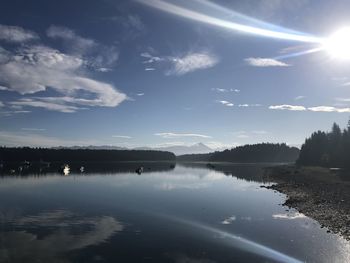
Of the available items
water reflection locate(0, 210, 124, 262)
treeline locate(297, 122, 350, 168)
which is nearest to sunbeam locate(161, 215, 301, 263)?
water reflection locate(0, 210, 124, 262)

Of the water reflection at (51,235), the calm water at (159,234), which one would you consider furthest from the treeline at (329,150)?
the water reflection at (51,235)

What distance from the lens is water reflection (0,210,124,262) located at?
2521 cm

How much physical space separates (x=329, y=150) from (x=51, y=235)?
147728 millimetres

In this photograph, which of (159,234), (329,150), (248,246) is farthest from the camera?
(329,150)

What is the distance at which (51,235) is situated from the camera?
1224 inches

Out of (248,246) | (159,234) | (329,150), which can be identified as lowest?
(248,246)

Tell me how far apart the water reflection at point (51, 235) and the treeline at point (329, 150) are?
113632mm

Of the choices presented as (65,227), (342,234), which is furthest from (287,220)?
(65,227)

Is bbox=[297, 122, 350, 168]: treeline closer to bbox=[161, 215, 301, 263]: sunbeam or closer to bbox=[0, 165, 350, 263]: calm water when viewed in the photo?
bbox=[0, 165, 350, 263]: calm water

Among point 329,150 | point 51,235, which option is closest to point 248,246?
point 51,235

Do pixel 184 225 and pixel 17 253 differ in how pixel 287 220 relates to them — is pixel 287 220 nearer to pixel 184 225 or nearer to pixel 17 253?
pixel 184 225

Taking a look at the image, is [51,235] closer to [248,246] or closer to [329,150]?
[248,246]

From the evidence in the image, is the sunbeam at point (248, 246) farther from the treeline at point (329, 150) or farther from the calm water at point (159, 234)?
the treeline at point (329, 150)

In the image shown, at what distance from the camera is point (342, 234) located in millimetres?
33219
